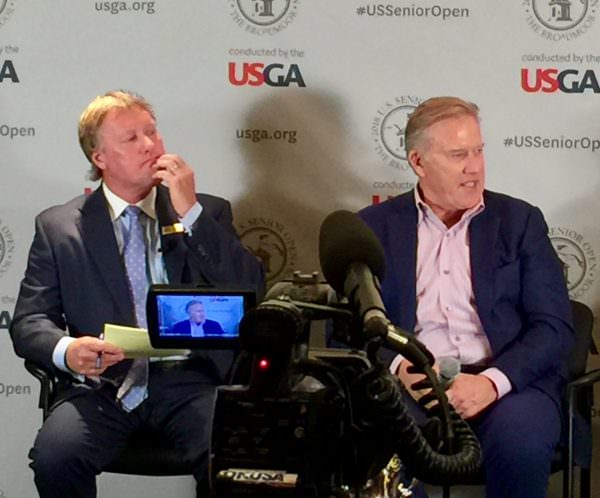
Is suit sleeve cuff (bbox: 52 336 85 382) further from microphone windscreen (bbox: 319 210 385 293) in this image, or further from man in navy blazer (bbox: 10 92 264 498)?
microphone windscreen (bbox: 319 210 385 293)

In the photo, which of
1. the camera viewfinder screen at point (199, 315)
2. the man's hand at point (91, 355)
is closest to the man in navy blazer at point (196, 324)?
the camera viewfinder screen at point (199, 315)

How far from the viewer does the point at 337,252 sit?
1.40 metres

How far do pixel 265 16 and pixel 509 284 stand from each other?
1231 millimetres

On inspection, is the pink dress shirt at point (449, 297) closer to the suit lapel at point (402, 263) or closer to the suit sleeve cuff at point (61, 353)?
the suit lapel at point (402, 263)

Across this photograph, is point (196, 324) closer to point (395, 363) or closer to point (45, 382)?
point (395, 363)

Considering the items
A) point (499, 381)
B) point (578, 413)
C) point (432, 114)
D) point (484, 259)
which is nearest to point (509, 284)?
point (484, 259)

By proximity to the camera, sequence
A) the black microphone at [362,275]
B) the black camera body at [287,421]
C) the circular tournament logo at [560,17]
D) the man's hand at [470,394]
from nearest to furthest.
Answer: the black microphone at [362,275] → the black camera body at [287,421] → the man's hand at [470,394] → the circular tournament logo at [560,17]

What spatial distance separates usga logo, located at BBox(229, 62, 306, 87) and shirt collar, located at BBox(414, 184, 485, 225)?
0.68 metres

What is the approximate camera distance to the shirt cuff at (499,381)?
2822mm

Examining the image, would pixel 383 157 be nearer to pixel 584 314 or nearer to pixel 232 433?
pixel 584 314

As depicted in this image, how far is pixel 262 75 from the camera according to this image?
354 centimetres

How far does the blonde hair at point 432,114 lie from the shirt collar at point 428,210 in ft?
0.48

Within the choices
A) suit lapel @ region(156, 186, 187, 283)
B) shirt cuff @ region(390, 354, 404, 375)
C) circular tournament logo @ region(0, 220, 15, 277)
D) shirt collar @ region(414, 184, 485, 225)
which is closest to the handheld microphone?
shirt cuff @ region(390, 354, 404, 375)

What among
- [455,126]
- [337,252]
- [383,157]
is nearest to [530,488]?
[455,126]
